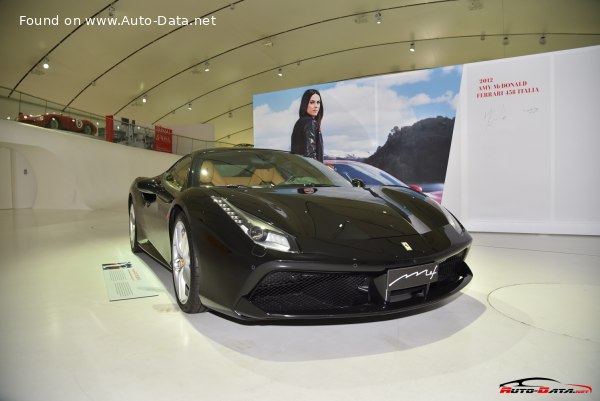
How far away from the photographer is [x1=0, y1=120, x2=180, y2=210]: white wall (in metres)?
10.4

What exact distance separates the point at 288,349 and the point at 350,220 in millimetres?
635

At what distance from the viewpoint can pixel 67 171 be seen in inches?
424

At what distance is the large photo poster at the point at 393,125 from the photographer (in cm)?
623

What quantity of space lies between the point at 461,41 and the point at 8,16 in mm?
12149

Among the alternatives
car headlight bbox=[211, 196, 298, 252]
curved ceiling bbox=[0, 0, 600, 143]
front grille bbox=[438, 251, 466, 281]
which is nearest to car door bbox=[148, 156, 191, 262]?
car headlight bbox=[211, 196, 298, 252]

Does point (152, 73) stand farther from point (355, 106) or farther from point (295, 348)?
point (295, 348)

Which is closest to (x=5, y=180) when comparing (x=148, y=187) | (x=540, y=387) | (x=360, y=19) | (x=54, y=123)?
(x=54, y=123)

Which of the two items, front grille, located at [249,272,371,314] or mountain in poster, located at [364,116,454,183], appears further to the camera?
mountain in poster, located at [364,116,454,183]

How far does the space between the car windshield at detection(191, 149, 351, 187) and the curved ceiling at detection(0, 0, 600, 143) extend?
8.01 meters

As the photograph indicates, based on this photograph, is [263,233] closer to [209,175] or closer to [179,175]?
[209,175]

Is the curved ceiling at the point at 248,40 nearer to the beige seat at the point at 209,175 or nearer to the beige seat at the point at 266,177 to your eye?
the beige seat at the point at 266,177

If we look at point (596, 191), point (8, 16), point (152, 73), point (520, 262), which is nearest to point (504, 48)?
point (596, 191)

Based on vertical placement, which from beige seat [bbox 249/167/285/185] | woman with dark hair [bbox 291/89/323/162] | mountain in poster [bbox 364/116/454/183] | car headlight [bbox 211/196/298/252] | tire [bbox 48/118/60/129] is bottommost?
car headlight [bbox 211/196/298/252]

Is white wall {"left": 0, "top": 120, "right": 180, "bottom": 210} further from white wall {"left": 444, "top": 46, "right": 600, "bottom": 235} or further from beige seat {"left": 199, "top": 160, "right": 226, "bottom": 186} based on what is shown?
beige seat {"left": 199, "top": 160, "right": 226, "bottom": 186}
